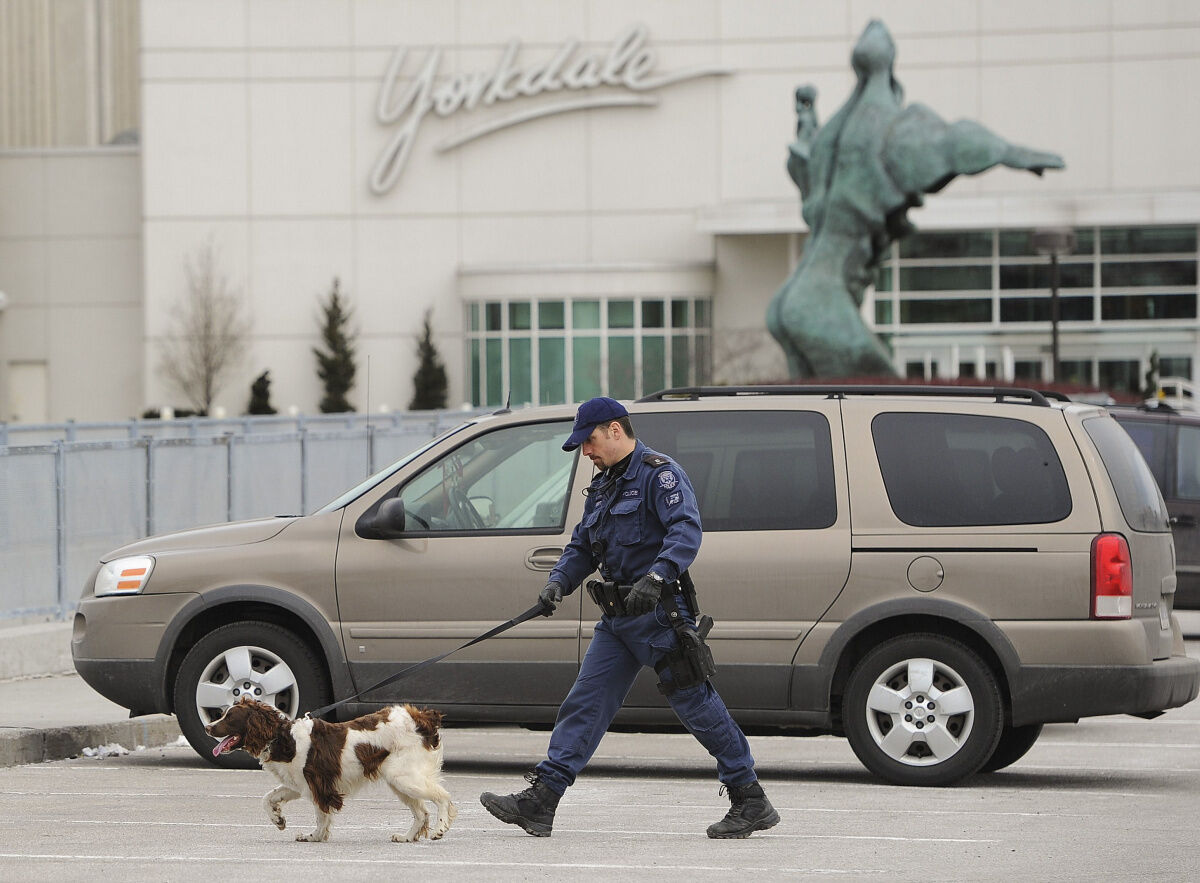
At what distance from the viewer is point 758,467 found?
9039 mm

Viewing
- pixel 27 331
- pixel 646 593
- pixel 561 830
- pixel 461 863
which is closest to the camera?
pixel 461 863

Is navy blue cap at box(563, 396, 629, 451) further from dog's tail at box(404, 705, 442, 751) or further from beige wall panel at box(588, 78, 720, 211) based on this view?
beige wall panel at box(588, 78, 720, 211)

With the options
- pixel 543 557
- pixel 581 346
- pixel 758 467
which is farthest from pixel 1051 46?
pixel 543 557

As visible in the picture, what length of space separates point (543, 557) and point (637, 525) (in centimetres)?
196

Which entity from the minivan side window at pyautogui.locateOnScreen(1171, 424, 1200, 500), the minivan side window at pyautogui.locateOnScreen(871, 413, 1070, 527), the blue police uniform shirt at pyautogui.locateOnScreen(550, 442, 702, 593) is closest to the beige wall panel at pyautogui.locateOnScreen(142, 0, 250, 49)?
the minivan side window at pyautogui.locateOnScreen(1171, 424, 1200, 500)

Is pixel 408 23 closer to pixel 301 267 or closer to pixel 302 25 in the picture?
pixel 302 25

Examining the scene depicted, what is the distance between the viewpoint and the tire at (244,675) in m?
9.28

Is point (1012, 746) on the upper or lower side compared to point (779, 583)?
lower

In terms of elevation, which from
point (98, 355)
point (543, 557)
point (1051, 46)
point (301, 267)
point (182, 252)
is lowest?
point (543, 557)

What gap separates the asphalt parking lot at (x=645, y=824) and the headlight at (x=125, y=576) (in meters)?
0.91

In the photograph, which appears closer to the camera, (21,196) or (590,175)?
(590,175)

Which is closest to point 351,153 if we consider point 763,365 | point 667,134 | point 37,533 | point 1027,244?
point 667,134

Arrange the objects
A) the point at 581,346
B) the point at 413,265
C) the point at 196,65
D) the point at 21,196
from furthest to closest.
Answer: the point at 21,196
the point at 196,65
the point at 413,265
the point at 581,346

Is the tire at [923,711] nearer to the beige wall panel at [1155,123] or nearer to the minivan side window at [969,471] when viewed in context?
the minivan side window at [969,471]
